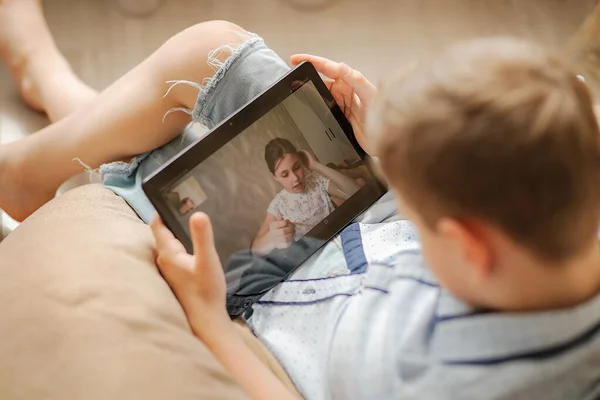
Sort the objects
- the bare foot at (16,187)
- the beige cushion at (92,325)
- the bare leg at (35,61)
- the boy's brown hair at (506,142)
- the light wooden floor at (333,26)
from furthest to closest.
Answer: the light wooden floor at (333,26), the bare leg at (35,61), the bare foot at (16,187), the beige cushion at (92,325), the boy's brown hair at (506,142)

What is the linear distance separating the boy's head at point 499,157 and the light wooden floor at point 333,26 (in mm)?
725

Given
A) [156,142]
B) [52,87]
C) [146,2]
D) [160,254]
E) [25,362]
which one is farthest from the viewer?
[146,2]

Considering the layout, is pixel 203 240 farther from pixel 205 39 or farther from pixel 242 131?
pixel 205 39

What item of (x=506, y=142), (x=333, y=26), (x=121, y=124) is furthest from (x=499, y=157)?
(x=333, y=26)

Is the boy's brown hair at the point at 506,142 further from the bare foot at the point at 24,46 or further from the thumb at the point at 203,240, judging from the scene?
the bare foot at the point at 24,46

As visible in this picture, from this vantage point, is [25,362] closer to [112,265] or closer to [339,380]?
[112,265]

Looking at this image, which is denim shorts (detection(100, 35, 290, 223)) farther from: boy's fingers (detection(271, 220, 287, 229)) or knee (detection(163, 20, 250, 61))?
boy's fingers (detection(271, 220, 287, 229))

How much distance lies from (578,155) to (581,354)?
174 millimetres

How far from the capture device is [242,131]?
0.65 m

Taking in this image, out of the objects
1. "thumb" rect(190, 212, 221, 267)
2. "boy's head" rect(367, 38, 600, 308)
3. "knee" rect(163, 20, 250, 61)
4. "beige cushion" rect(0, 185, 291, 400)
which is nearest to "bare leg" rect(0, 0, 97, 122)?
"knee" rect(163, 20, 250, 61)

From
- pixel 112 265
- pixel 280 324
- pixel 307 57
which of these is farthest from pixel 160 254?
pixel 307 57

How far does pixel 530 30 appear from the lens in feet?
3.92

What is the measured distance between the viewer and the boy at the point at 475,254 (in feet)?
1.29

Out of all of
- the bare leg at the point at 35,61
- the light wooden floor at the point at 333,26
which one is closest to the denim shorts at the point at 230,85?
the bare leg at the point at 35,61
